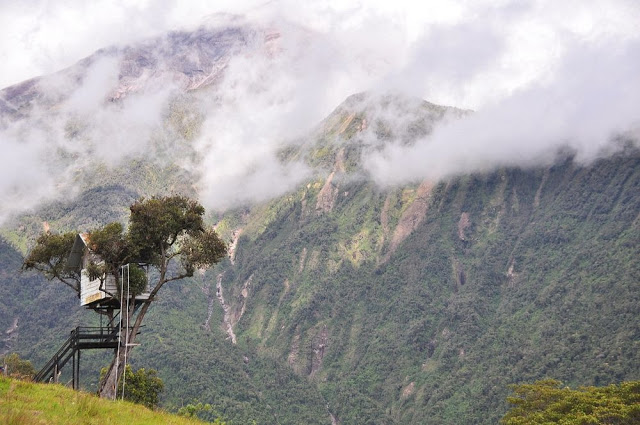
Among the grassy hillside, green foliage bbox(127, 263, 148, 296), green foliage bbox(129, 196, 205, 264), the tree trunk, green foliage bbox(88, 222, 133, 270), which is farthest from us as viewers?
the grassy hillside

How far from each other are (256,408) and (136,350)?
1443 inches

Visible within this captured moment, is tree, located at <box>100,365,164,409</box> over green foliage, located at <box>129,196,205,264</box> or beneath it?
beneath

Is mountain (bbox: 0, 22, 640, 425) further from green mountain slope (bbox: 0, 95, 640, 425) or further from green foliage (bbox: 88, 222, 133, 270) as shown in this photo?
green foliage (bbox: 88, 222, 133, 270)

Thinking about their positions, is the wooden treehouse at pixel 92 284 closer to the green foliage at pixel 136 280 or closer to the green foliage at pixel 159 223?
the green foliage at pixel 136 280

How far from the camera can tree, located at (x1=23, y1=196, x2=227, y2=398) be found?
30297 millimetres

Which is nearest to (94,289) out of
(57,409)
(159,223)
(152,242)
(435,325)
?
(152,242)

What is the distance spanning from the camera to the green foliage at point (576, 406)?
46.3 m

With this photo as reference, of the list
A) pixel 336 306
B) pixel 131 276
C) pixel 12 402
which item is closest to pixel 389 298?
pixel 336 306

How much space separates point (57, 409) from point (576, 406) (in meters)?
47.8

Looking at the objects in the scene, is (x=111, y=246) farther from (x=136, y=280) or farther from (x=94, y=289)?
(x=94, y=289)

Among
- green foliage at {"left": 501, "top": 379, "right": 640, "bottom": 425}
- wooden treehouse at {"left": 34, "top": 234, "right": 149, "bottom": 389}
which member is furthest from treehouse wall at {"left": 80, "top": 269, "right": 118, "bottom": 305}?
green foliage at {"left": 501, "top": 379, "right": 640, "bottom": 425}

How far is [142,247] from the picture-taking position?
31.5m

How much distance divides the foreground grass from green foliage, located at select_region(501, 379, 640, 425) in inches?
1567

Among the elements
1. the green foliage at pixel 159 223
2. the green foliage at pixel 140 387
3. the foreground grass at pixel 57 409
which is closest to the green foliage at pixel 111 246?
the green foliage at pixel 159 223
